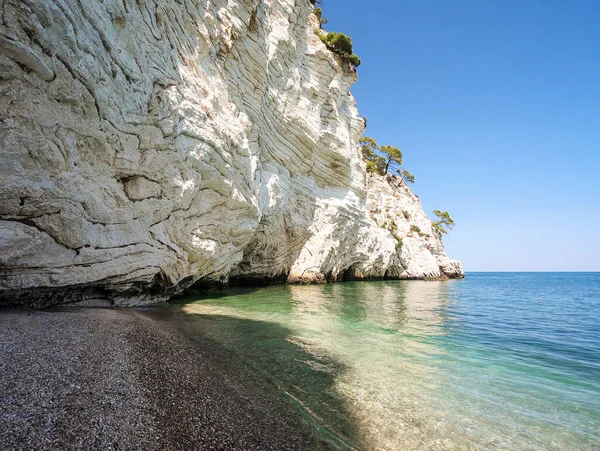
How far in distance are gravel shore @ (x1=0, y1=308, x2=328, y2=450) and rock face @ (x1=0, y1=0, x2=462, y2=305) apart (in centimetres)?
272

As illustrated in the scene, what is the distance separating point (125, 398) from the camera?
368 centimetres

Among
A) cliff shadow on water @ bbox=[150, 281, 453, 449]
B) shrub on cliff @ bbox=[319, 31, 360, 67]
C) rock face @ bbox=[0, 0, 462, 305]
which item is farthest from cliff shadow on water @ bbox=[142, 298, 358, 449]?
shrub on cliff @ bbox=[319, 31, 360, 67]

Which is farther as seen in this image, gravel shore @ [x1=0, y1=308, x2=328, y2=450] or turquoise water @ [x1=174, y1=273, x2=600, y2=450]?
turquoise water @ [x1=174, y1=273, x2=600, y2=450]

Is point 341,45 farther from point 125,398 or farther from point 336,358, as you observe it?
point 125,398

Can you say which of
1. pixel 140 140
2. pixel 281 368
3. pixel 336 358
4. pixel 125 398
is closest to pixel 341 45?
pixel 140 140

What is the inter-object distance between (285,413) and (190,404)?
4.39 ft

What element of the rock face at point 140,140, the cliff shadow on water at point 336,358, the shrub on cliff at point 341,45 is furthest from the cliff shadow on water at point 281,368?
the shrub on cliff at point 341,45

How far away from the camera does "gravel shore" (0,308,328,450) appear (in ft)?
9.61

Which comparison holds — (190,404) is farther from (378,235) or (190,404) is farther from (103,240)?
(378,235)

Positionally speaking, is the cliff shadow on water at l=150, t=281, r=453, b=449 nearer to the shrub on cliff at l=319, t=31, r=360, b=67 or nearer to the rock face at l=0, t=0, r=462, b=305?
the rock face at l=0, t=0, r=462, b=305

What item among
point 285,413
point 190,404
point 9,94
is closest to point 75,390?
point 190,404

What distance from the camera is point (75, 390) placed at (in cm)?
362

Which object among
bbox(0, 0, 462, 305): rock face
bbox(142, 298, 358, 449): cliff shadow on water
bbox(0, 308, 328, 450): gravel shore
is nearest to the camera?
bbox(0, 308, 328, 450): gravel shore

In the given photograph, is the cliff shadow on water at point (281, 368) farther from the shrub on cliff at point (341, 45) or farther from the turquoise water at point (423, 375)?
the shrub on cliff at point (341, 45)
